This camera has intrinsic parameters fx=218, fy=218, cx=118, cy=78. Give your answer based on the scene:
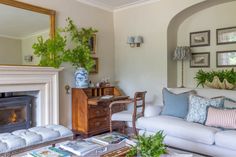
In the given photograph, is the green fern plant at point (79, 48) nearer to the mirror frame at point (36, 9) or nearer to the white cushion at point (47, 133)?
the mirror frame at point (36, 9)

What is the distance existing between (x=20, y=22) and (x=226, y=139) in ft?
10.7

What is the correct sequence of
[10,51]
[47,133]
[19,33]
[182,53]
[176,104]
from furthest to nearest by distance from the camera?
[182,53] < [19,33] < [10,51] < [176,104] < [47,133]

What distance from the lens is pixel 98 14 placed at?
458 centimetres

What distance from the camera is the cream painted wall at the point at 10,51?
125 inches

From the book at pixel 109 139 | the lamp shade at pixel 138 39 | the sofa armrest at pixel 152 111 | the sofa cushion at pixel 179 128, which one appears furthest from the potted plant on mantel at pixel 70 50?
the book at pixel 109 139

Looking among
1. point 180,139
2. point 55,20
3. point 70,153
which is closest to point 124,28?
point 55,20

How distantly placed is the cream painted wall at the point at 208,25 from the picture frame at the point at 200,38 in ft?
0.22

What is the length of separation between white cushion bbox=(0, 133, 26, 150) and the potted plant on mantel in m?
1.53

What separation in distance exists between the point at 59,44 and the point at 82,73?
639 mm

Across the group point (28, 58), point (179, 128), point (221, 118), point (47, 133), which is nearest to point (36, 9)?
point (28, 58)

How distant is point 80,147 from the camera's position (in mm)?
1856

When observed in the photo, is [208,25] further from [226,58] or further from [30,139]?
[30,139]

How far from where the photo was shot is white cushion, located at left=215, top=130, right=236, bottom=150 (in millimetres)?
2232

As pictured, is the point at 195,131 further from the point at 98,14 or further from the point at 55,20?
the point at 98,14
